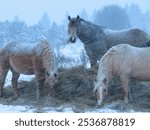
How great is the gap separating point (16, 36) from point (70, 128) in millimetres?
3533

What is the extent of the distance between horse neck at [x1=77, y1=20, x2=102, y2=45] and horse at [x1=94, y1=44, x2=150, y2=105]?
1566 mm

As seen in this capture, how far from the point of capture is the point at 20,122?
6355 mm

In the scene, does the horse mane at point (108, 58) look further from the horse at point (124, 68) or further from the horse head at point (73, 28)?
the horse head at point (73, 28)

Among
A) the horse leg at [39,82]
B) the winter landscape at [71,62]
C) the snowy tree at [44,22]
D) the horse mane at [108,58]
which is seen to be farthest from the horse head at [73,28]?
the horse mane at [108,58]

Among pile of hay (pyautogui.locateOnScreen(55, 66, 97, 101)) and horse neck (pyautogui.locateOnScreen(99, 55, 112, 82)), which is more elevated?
horse neck (pyautogui.locateOnScreen(99, 55, 112, 82))

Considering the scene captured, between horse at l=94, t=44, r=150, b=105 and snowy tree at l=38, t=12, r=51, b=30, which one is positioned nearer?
horse at l=94, t=44, r=150, b=105

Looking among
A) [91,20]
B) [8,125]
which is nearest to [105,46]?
[91,20]

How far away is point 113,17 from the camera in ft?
29.6

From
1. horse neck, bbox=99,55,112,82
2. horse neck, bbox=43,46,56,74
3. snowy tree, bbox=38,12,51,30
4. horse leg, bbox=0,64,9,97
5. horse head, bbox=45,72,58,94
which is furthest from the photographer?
horse leg, bbox=0,64,9,97

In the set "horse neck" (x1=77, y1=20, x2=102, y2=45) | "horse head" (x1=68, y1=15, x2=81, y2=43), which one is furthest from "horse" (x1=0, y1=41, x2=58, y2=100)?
"horse neck" (x1=77, y1=20, x2=102, y2=45)

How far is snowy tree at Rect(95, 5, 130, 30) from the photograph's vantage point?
8.90 meters

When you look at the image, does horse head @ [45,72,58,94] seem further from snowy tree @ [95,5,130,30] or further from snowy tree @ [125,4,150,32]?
snowy tree @ [125,4,150,32]

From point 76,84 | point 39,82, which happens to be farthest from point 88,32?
point 39,82

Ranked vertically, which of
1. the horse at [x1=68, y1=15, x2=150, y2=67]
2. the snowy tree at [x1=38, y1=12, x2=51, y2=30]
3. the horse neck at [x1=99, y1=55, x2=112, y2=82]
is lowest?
the horse neck at [x1=99, y1=55, x2=112, y2=82]
